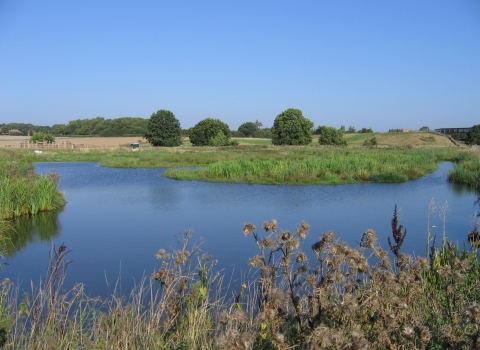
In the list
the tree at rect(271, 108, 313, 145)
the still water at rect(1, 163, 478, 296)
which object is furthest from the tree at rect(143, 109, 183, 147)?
the still water at rect(1, 163, 478, 296)

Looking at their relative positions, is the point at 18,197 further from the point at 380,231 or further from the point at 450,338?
the point at 450,338

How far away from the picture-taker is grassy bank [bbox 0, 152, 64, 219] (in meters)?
11.7

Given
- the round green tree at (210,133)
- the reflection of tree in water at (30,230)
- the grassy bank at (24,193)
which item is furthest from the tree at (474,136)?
the reflection of tree in water at (30,230)

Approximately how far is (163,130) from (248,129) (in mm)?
44314

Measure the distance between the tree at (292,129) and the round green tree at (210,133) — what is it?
6.43 meters

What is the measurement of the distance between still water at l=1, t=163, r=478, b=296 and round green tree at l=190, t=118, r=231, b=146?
3723 cm

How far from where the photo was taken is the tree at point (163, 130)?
59250 millimetres

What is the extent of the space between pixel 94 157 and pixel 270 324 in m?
41.7

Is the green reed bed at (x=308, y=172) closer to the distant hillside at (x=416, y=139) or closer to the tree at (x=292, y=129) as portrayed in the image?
the distant hillside at (x=416, y=139)

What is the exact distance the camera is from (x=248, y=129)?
102 meters

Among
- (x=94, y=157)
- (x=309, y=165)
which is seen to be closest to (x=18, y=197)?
(x=309, y=165)

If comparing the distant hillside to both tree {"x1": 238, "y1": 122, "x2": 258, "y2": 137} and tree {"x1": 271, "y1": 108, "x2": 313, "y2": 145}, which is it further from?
tree {"x1": 238, "y1": 122, "x2": 258, "y2": 137}

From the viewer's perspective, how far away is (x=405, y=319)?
2.51 m

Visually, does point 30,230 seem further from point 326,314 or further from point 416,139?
point 416,139
